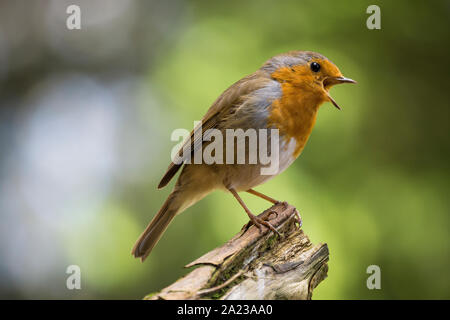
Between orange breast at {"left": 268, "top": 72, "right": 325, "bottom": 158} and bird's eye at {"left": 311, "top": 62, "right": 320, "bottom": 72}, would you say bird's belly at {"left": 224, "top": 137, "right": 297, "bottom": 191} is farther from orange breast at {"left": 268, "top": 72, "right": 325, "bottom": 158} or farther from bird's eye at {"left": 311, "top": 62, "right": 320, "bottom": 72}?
bird's eye at {"left": 311, "top": 62, "right": 320, "bottom": 72}

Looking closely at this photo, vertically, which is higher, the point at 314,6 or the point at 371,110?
the point at 314,6

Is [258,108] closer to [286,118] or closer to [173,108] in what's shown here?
[286,118]

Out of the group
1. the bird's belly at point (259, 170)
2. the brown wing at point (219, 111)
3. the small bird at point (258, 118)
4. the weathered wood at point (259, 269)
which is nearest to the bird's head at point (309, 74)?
the small bird at point (258, 118)

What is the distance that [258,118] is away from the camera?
9.65 ft

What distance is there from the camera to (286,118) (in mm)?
2939

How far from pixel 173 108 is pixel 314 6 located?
1571mm

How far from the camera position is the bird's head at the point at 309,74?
3.05 meters

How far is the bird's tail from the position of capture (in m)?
3.22

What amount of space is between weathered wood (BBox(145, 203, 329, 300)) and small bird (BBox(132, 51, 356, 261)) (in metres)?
0.26

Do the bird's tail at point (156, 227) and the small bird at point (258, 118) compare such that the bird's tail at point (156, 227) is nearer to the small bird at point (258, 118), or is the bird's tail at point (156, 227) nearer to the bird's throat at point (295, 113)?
the small bird at point (258, 118)

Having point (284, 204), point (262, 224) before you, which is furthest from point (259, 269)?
point (284, 204)
